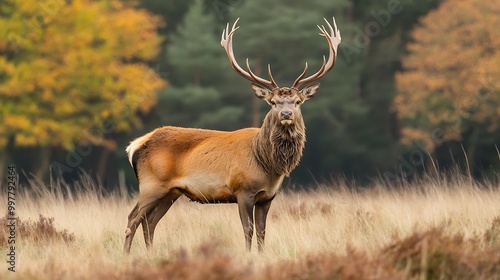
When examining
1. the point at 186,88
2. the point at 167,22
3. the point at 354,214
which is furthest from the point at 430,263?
the point at 167,22

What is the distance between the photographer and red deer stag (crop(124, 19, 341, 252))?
26.7ft

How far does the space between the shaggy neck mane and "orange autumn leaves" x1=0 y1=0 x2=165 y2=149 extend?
1780cm

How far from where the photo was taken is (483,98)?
28.4 metres

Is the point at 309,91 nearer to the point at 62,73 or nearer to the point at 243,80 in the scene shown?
the point at 62,73

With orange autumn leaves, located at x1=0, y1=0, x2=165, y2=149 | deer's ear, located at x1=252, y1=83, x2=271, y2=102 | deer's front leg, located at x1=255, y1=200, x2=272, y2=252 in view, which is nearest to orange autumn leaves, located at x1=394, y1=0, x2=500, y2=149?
orange autumn leaves, located at x1=0, y1=0, x2=165, y2=149

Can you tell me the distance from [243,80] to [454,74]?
712cm

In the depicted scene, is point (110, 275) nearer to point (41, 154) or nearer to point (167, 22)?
point (41, 154)

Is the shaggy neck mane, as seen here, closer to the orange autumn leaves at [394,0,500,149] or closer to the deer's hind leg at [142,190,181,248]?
the deer's hind leg at [142,190,181,248]

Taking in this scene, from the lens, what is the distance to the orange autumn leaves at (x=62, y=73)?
1000 inches

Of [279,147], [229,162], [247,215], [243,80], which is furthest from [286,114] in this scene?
[243,80]

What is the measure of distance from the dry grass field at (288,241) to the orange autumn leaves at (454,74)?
17012 mm

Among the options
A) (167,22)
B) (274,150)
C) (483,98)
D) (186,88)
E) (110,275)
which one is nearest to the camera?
(110,275)

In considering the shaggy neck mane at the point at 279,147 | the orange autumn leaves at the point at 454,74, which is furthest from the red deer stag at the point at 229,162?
the orange autumn leaves at the point at 454,74

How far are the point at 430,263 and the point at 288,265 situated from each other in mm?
865
